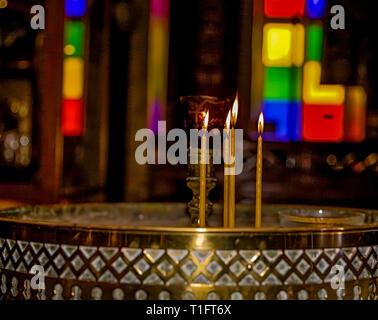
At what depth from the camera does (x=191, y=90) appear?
3.75 m

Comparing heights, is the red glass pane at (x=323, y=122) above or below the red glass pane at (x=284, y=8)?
below

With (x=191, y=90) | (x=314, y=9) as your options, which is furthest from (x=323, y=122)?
(x=191, y=90)

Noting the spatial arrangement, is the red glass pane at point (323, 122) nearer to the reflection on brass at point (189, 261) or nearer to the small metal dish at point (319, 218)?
the small metal dish at point (319, 218)

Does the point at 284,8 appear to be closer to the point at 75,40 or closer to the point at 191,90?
the point at 191,90

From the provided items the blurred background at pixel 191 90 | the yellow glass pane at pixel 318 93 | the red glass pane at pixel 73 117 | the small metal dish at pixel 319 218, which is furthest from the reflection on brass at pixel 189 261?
the red glass pane at pixel 73 117

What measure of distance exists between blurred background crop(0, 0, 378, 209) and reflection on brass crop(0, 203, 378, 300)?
3.15 meters

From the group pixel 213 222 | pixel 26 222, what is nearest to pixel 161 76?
pixel 213 222

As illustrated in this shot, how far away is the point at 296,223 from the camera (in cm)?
80

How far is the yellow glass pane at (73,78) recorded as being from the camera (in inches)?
150

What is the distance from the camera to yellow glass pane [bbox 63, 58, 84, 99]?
3814mm

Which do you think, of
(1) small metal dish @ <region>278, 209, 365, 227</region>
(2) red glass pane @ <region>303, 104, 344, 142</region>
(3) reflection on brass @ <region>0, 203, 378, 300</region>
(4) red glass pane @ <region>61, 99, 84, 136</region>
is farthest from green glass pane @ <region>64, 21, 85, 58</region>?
(3) reflection on brass @ <region>0, 203, 378, 300</region>

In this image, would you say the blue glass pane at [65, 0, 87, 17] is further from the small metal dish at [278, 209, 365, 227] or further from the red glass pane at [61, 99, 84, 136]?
the small metal dish at [278, 209, 365, 227]

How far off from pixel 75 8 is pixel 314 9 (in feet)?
5.23
